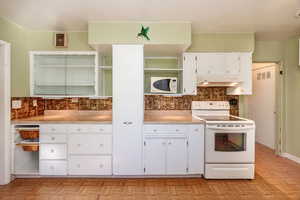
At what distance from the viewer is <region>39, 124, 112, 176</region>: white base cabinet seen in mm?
3266

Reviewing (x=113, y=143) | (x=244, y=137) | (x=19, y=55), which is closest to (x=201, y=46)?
(x=244, y=137)

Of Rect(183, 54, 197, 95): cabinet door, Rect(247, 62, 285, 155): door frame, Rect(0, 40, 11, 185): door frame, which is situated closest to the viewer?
Rect(0, 40, 11, 185): door frame

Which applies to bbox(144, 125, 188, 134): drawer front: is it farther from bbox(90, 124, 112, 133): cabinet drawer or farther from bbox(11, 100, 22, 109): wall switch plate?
bbox(11, 100, 22, 109): wall switch plate

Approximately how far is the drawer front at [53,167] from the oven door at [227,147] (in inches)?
83.3

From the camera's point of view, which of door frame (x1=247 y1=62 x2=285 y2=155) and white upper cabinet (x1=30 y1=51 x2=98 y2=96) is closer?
white upper cabinet (x1=30 y1=51 x2=98 y2=96)

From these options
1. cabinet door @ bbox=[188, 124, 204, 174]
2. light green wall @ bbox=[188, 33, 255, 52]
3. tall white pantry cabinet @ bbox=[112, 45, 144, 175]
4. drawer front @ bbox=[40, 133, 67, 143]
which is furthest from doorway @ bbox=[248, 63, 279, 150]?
drawer front @ bbox=[40, 133, 67, 143]

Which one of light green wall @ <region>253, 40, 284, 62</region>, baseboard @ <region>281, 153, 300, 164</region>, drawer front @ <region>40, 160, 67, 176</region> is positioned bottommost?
baseboard @ <region>281, 153, 300, 164</region>

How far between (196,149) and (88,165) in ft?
5.28

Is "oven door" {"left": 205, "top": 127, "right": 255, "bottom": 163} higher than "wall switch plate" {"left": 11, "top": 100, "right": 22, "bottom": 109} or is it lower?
lower

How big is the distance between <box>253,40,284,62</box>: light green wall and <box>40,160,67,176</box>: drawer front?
12.6 ft

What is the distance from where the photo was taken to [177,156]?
3.30 metres

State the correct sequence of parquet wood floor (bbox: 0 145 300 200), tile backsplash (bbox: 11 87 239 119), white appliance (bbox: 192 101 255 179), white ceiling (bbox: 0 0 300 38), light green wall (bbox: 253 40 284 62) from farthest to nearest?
light green wall (bbox: 253 40 284 62) → tile backsplash (bbox: 11 87 239 119) → white appliance (bbox: 192 101 255 179) → parquet wood floor (bbox: 0 145 300 200) → white ceiling (bbox: 0 0 300 38)

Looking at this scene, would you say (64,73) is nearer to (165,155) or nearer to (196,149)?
(165,155)

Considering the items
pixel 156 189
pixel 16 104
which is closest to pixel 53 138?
pixel 16 104
